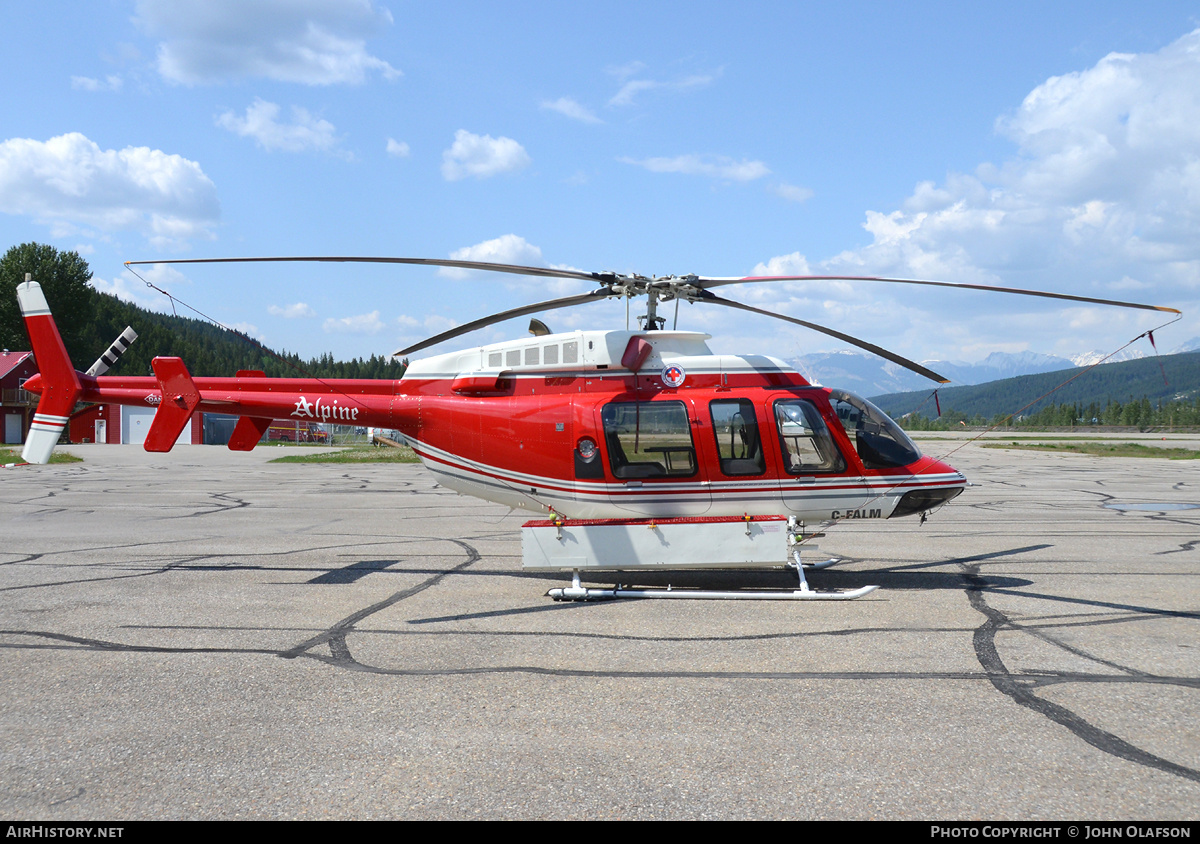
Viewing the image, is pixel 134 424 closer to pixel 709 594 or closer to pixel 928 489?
pixel 709 594

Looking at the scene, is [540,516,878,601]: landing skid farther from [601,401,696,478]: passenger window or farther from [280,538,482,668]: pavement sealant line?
[280,538,482,668]: pavement sealant line

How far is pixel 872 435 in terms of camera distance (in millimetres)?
9055

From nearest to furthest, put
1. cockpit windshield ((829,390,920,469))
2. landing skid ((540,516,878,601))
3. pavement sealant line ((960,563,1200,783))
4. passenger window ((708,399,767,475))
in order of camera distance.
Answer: pavement sealant line ((960,563,1200,783)) → landing skid ((540,516,878,601)) → passenger window ((708,399,767,475)) → cockpit windshield ((829,390,920,469))

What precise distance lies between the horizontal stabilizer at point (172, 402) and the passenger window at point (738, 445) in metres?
6.78

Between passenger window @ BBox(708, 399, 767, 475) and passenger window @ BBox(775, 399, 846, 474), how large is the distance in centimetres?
36

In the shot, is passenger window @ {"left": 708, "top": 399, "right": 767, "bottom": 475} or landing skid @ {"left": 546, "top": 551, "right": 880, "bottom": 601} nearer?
landing skid @ {"left": 546, "top": 551, "right": 880, "bottom": 601}

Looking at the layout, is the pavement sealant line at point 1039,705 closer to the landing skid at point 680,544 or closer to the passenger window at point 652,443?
the landing skid at point 680,544

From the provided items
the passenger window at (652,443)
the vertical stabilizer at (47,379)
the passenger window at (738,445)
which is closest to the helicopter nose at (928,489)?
the passenger window at (738,445)

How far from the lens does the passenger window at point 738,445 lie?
29.0 feet

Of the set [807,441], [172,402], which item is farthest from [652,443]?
[172,402]

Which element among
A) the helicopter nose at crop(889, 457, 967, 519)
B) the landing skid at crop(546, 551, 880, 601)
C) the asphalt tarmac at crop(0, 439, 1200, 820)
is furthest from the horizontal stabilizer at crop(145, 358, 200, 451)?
the helicopter nose at crop(889, 457, 967, 519)

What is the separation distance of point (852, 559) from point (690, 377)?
3.76 meters

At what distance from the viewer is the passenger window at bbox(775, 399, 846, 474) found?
8898 millimetres

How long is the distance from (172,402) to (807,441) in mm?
8098
